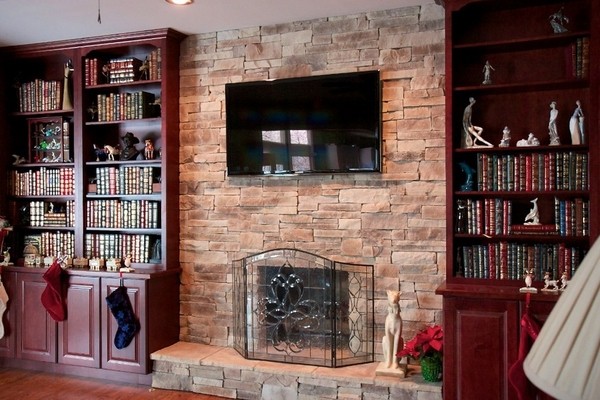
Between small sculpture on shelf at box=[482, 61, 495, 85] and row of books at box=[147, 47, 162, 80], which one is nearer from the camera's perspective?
small sculpture on shelf at box=[482, 61, 495, 85]

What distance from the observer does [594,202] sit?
2990 millimetres

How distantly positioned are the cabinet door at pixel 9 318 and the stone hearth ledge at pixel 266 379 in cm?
127

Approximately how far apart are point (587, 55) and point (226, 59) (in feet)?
7.85

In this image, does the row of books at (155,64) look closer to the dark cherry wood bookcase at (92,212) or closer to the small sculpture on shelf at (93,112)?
the dark cherry wood bookcase at (92,212)

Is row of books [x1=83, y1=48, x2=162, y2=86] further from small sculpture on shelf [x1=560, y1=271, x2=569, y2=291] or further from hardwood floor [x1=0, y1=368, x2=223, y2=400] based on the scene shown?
small sculpture on shelf [x1=560, y1=271, x2=569, y2=291]

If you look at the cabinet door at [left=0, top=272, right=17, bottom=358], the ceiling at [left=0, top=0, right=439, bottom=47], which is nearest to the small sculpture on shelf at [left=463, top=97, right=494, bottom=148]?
the ceiling at [left=0, top=0, right=439, bottom=47]

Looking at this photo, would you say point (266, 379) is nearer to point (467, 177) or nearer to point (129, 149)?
point (467, 177)

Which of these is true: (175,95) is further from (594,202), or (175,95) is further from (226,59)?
(594,202)

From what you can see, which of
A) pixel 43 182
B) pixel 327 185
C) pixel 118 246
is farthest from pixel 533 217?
pixel 43 182

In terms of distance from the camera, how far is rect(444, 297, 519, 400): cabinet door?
290cm

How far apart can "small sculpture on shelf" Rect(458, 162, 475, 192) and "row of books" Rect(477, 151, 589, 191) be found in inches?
1.9

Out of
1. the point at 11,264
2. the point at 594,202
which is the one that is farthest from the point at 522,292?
the point at 11,264

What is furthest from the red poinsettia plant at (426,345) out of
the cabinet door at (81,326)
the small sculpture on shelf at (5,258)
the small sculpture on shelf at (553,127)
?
the small sculpture on shelf at (5,258)

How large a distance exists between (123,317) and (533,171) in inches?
112
